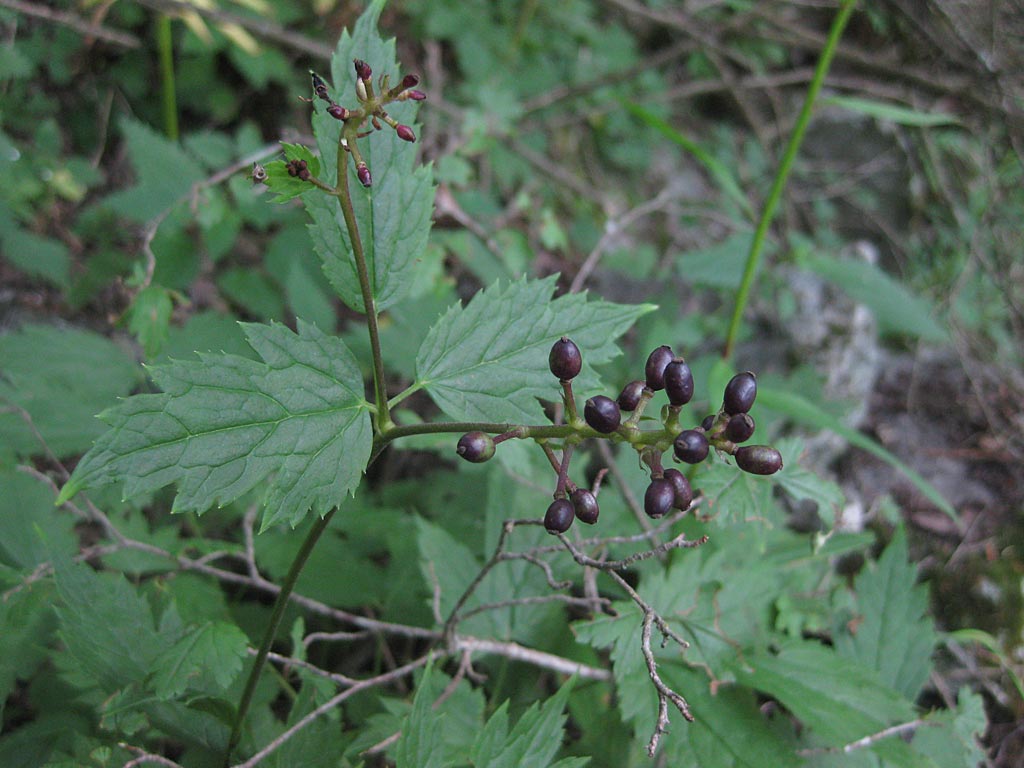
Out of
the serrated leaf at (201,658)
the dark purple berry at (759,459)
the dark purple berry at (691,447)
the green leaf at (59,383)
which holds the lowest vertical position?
the serrated leaf at (201,658)

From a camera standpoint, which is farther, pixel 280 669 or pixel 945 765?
pixel 280 669

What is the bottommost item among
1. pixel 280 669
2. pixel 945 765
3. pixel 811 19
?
pixel 945 765

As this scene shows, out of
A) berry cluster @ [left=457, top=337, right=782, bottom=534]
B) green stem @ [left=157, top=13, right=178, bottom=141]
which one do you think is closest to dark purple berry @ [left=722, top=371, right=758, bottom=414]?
berry cluster @ [left=457, top=337, right=782, bottom=534]

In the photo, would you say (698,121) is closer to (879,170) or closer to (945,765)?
(879,170)

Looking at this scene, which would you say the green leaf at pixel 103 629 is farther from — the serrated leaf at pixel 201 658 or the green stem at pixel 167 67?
the green stem at pixel 167 67

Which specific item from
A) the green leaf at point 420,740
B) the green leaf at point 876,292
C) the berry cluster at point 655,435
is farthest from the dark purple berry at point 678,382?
the green leaf at point 876,292

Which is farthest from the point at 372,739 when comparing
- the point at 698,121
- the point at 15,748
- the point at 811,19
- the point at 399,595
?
the point at 811,19

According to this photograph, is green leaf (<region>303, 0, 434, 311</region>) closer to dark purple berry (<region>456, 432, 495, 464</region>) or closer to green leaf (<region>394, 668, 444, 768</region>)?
dark purple berry (<region>456, 432, 495, 464</region>)
